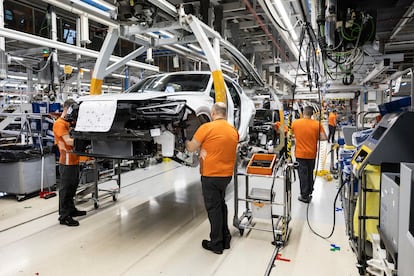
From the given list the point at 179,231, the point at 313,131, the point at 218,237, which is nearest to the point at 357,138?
the point at 313,131

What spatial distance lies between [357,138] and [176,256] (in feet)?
8.32

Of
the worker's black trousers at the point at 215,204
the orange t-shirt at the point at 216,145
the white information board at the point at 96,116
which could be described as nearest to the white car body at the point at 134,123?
the white information board at the point at 96,116

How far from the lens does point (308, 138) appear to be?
4.79 metres

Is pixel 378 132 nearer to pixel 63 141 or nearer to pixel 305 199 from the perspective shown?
pixel 305 199

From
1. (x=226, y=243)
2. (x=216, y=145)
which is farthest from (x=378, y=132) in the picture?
(x=226, y=243)

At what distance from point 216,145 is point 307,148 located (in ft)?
7.39

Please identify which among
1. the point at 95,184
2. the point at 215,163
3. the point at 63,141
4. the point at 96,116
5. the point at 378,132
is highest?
the point at 96,116

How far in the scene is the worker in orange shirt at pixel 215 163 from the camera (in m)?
3.11

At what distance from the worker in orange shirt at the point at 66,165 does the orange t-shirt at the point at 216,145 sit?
179 centimetres

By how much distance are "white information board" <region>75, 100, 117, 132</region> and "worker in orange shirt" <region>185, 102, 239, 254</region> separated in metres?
0.87

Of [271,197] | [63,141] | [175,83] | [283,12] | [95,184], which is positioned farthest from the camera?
[175,83]

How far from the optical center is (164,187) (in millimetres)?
5926

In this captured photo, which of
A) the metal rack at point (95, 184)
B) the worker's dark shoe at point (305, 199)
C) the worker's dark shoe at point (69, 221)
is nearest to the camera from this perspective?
the worker's dark shoe at point (69, 221)

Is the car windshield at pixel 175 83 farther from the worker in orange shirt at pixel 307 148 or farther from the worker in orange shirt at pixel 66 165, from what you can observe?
the worker in orange shirt at pixel 307 148
